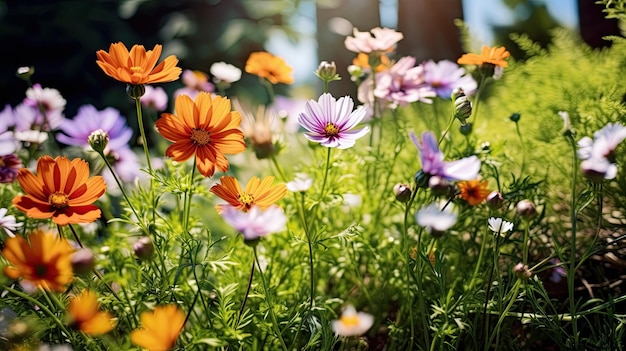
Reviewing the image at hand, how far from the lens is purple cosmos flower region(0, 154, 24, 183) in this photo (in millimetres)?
912

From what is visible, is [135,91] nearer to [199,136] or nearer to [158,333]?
[199,136]

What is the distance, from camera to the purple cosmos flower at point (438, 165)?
609mm

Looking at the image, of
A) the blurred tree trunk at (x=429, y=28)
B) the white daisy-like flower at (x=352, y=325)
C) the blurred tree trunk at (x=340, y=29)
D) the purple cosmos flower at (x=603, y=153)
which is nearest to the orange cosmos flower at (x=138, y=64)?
the white daisy-like flower at (x=352, y=325)

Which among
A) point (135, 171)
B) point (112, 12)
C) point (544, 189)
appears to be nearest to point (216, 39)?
point (112, 12)

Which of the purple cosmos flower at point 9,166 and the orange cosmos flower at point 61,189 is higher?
the orange cosmos flower at point 61,189

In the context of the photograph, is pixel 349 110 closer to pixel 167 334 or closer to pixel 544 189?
pixel 167 334

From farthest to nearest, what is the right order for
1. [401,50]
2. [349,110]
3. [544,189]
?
[401,50] → [544,189] → [349,110]

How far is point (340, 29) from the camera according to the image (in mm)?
2418

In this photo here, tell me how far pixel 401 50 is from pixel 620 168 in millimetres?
1467

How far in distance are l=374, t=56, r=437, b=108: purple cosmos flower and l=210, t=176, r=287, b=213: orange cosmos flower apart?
34cm

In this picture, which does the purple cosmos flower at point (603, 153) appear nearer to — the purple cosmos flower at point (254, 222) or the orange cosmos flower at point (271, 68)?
the purple cosmos flower at point (254, 222)

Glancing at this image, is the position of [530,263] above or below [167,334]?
below

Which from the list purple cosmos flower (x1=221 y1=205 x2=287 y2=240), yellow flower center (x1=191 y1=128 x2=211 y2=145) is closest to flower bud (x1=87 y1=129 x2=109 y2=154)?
yellow flower center (x1=191 y1=128 x2=211 y2=145)

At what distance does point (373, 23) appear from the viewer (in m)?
2.48
